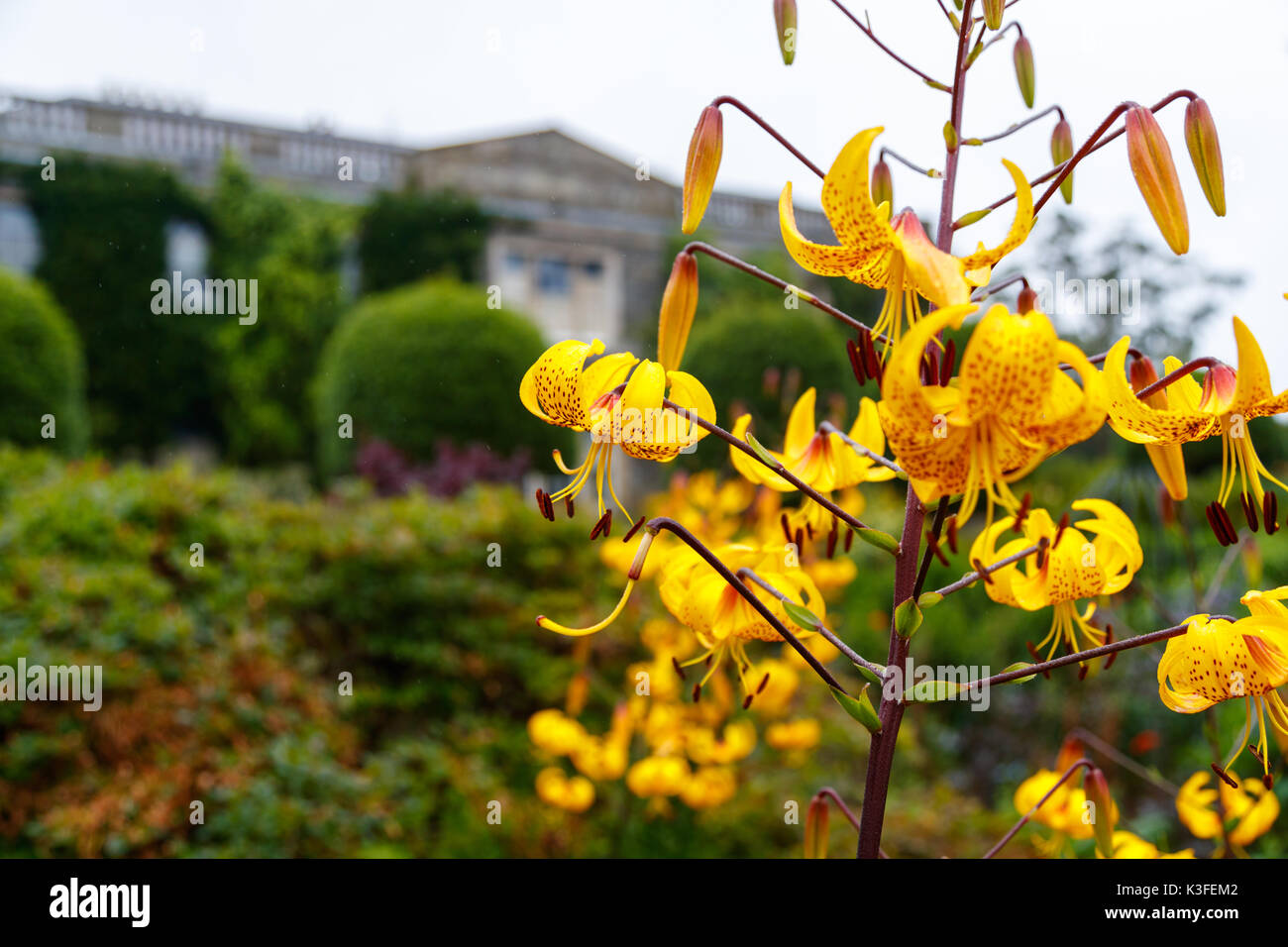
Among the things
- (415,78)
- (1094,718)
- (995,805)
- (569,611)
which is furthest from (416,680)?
(415,78)

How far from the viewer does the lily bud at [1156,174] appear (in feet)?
2.07

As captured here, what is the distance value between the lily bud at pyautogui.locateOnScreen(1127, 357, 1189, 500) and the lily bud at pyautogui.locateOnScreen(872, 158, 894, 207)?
0.27 m

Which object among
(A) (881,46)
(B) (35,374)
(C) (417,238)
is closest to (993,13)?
(A) (881,46)

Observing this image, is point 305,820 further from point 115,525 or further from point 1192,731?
point 1192,731

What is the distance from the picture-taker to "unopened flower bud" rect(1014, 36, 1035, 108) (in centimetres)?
92

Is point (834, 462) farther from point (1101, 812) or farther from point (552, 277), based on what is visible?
point (552, 277)

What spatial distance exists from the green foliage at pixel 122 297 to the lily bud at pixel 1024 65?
10554 millimetres

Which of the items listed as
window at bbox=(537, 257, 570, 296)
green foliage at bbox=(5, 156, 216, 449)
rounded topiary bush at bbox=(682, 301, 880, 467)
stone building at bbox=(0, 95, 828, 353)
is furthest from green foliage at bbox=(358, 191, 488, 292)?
rounded topiary bush at bbox=(682, 301, 880, 467)

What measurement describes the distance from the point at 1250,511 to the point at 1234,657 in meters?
0.12

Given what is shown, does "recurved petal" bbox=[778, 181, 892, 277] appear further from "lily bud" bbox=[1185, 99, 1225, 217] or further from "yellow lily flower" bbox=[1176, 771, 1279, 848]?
"yellow lily flower" bbox=[1176, 771, 1279, 848]

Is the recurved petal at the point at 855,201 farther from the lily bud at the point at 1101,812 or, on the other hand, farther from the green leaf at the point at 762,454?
the lily bud at the point at 1101,812

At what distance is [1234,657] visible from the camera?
2.20 feet
